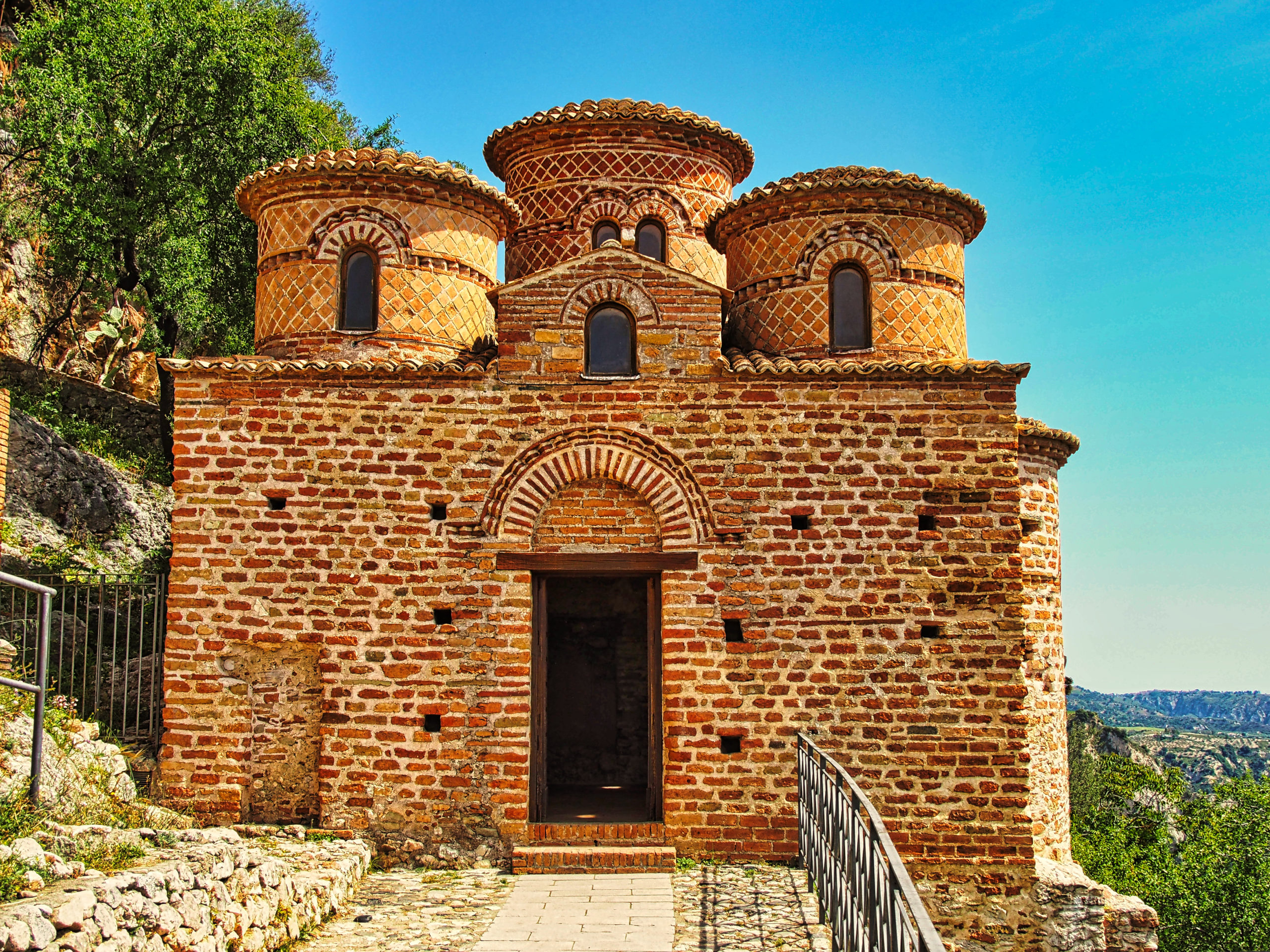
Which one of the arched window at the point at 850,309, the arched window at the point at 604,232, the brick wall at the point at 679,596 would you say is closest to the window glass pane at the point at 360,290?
the brick wall at the point at 679,596

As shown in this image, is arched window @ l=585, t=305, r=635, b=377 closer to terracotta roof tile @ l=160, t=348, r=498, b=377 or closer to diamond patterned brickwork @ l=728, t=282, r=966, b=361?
terracotta roof tile @ l=160, t=348, r=498, b=377

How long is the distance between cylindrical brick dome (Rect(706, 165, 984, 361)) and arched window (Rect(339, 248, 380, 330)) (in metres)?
4.24

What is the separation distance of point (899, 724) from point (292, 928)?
217 inches

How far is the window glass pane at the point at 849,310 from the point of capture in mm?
11719

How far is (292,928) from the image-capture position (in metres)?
7.41

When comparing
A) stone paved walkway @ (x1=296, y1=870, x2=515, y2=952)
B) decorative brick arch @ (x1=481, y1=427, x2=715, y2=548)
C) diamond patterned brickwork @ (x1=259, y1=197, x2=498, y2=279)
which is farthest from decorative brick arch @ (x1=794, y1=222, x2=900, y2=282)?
stone paved walkway @ (x1=296, y1=870, x2=515, y2=952)

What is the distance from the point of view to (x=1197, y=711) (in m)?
177

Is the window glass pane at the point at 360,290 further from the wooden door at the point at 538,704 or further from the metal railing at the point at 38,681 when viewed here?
the metal railing at the point at 38,681

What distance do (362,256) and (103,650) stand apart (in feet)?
17.3

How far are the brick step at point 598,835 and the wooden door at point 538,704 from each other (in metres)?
0.30

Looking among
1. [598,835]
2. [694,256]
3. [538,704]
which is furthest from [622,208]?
[598,835]

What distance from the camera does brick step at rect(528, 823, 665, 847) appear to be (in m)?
9.70

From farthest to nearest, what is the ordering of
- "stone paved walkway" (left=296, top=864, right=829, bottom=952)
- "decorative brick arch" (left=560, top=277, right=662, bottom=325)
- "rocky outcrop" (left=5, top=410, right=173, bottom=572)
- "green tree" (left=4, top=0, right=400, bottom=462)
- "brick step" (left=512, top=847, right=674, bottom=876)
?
"green tree" (left=4, top=0, right=400, bottom=462)
"rocky outcrop" (left=5, top=410, right=173, bottom=572)
"decorative brick arch" (left=560, top=277, right=662, bottom=325)
"brick step" (left=512, top=847, right=674, bottom=876)
"stone paved walkway" (left=296, top=864, right=829, bottom=952)

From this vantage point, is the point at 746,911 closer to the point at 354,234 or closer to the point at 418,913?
the point at 418,913
